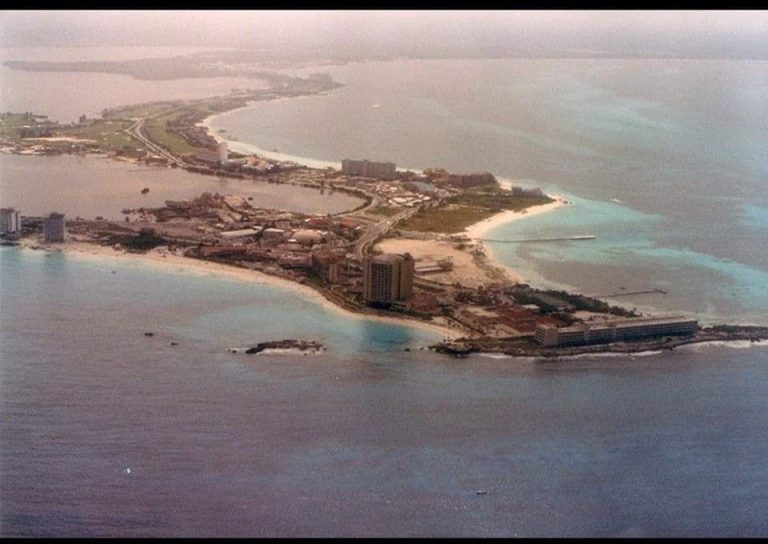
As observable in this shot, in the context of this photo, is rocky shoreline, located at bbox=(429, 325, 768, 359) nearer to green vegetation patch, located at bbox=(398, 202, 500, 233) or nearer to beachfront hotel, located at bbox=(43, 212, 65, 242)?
green vegetation patch, located at bbox=(398, 202, 500, 233)

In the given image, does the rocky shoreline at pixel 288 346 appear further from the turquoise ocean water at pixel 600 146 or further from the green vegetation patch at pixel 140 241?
the green vegetation patch at pixel 140 241

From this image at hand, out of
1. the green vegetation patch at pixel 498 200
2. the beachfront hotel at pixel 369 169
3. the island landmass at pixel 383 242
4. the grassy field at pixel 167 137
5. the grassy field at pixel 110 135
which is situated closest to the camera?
the island landmass at pixel 383 242

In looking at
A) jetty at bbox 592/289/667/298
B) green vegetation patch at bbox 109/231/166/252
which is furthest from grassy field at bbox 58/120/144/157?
jetty at bbox 592/289/667/298

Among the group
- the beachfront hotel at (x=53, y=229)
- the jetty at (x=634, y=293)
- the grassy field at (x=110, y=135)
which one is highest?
the grassy field at (x=110, y=135)

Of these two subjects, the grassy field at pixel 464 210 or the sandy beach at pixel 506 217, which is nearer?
the sandy beach at pixel 506 217

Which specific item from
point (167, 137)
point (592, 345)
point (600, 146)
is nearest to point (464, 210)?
point (600, 146)

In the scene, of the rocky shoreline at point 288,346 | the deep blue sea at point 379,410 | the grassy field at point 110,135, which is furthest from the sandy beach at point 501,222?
the grassy field at point 110,135

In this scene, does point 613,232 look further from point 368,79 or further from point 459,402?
point 368,79

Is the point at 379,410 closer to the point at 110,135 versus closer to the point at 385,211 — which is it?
the point at 385,211
